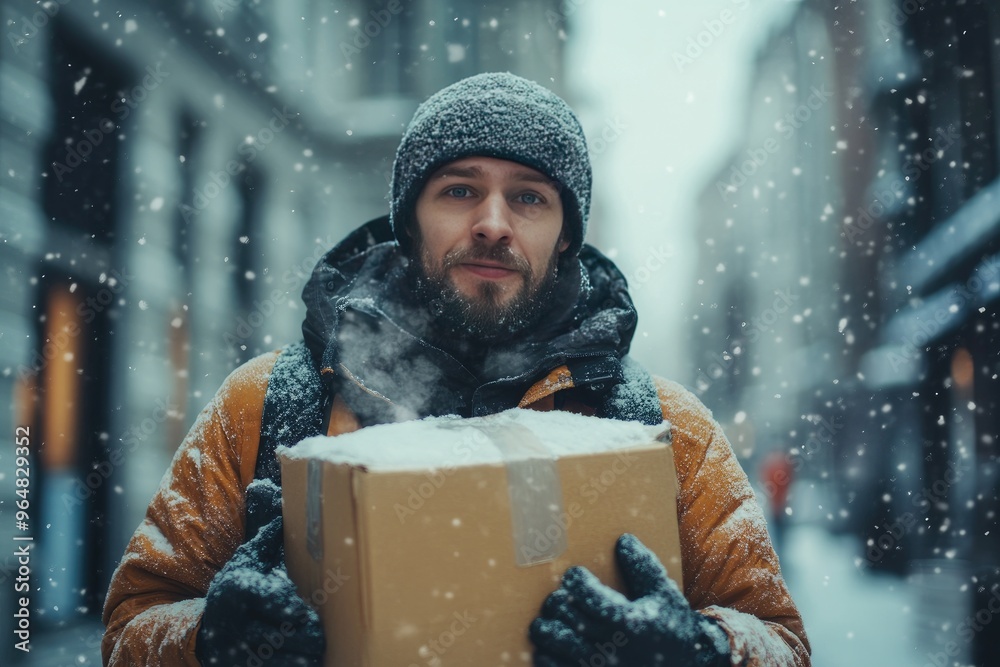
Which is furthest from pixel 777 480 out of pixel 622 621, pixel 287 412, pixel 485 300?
pixel 622 621

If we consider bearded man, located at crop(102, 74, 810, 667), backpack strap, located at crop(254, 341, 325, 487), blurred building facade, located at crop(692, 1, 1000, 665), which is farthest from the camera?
blurred building facade, located at crop(692, 1, 1000, 665)

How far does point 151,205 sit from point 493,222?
7718 mm

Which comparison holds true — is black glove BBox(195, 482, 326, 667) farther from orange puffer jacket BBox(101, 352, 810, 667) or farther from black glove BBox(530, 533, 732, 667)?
black glove BBox(530, 533, 732, 667)

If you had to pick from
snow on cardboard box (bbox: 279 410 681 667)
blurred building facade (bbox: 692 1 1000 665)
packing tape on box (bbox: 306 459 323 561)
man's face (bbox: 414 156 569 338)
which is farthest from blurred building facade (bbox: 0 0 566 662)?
blurred building facade (bbox: 692 1 1000 665)

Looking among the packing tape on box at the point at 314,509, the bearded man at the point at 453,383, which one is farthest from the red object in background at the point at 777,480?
the packing tape on box at the point at 314,509

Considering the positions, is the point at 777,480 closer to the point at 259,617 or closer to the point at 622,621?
the point at 622,621

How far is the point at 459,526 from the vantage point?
1137 mm

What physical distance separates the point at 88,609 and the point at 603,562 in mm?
7170

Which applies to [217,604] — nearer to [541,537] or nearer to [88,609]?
[541,537]

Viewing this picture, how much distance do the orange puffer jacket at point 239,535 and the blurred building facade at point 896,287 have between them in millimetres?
5678

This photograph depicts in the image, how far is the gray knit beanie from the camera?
1985 millimetres

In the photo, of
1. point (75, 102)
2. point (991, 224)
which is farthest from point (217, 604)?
point (991, 224)

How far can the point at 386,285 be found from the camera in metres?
2.10

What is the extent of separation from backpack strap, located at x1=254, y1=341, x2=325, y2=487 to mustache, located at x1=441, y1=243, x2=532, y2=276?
0.49 meters
